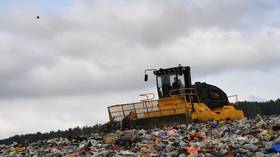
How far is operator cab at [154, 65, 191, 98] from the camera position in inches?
957

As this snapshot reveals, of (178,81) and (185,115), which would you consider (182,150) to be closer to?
(185,115)

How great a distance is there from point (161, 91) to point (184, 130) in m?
6.40

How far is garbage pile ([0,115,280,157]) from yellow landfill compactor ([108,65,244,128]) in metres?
3.88

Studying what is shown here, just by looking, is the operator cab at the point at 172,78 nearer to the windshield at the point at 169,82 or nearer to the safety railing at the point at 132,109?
the windshield at the point at 169,82

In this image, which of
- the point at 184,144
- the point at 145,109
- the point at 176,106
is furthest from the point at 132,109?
the point at 184,144

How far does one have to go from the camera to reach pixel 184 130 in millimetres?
18422

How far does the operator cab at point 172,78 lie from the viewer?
2430 cm

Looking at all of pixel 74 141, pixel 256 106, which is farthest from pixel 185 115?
pixel 256 106

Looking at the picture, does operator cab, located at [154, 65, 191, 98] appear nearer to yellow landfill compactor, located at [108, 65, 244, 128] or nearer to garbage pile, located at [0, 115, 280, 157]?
yellow landfill compactor, located at [108, 65, 244, 128]

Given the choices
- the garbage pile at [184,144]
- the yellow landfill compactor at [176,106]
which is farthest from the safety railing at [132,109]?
the garbage pile at [184,144]

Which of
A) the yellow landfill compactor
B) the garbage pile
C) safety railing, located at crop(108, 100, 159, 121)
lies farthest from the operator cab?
the garbage pile

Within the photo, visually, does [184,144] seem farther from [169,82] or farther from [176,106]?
[169,82]

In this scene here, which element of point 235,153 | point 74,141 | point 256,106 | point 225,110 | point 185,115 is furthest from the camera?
point 256,106

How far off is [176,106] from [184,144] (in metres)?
8.58
